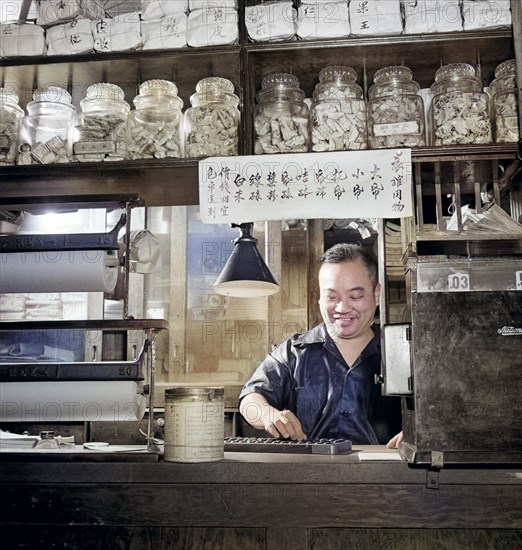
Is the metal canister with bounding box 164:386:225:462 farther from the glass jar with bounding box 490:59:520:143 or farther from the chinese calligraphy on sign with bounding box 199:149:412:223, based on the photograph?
the glass jar with bounding box 490:59:520:143

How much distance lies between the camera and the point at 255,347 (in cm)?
475

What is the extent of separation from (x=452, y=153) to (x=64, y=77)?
1.37m

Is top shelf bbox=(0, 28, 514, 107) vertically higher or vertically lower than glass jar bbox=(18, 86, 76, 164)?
higher

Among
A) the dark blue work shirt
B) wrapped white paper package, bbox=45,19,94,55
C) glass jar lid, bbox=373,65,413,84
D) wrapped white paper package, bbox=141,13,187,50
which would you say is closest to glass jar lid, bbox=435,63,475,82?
glass jar lid, bbox=373,65,413,84

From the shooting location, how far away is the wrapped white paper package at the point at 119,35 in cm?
219

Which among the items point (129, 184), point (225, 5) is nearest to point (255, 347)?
point (129, 184)

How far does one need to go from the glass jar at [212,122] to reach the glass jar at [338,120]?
266 mm

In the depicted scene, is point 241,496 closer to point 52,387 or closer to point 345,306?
point 52,387

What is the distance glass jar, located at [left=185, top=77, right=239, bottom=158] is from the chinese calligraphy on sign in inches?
2.3

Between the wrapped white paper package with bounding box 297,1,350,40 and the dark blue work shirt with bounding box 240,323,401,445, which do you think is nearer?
the wrapped white paper package with bounding box 297,1,350,40

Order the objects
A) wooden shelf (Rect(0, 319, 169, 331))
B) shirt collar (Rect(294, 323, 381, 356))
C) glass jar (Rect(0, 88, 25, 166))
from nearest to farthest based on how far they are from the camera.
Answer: wooden shelf (Rect(0, 319, 169, 331)) → glass jar (Rect(0, 88, 25, 166)) → shirt collar (Rect(294, 323, 381, 356))

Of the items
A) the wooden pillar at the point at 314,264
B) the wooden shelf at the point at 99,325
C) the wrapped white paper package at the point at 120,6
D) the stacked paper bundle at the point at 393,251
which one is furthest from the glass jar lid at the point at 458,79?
the wrapped white paper package at the point at 120,6

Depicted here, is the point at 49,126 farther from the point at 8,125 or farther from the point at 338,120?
the point at 338,120

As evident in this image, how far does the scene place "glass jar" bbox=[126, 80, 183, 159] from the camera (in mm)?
2117
